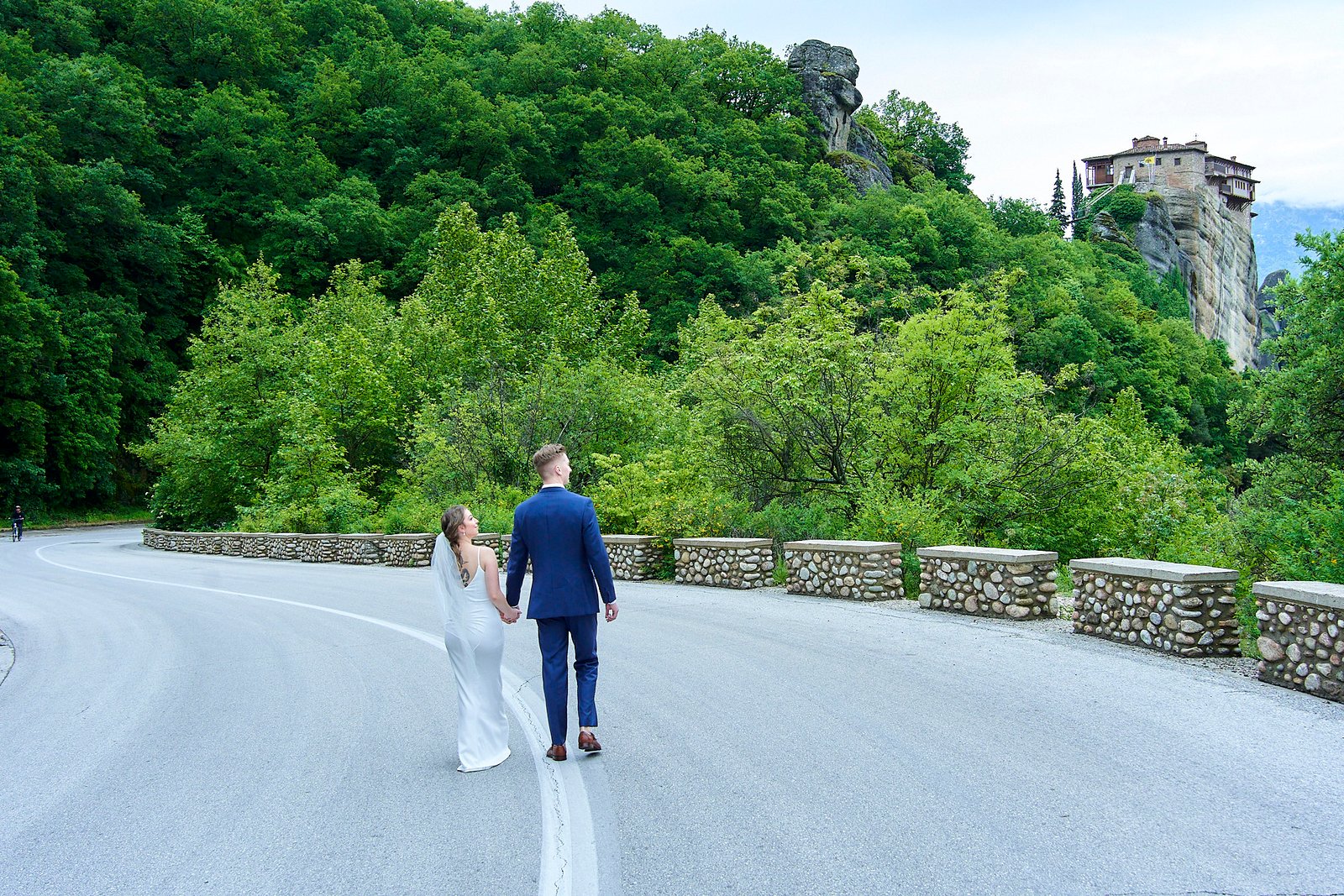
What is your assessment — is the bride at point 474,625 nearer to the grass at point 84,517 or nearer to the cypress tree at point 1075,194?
the grass at point 84,517

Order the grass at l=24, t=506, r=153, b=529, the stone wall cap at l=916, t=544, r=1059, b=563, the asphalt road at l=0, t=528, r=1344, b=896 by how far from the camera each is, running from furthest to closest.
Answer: the grass at l=24, t=506, r=153, b=529 → the stone wall cap at l=916, t=544, r=1059, b=563 → the asphalt road at l=0, t=528, r=1344, b=896

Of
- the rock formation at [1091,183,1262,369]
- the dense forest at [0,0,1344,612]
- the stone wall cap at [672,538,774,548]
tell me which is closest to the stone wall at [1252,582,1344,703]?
the dense forest at [0,0,1344,612]

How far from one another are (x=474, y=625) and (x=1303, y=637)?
19.7 ft

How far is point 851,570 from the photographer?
12500 mm

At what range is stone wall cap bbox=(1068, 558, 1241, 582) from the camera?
302 inches

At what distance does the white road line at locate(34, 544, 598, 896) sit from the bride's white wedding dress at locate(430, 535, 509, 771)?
1.06 ft

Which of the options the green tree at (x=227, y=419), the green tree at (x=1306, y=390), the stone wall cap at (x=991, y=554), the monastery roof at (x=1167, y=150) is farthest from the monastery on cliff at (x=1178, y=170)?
the stone wall cap at (x=991, y=554)

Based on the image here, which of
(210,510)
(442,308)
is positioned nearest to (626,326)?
(442,308)

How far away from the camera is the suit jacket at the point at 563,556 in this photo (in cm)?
513

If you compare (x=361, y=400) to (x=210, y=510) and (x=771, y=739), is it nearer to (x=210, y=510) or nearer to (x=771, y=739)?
(x=210, y=510)

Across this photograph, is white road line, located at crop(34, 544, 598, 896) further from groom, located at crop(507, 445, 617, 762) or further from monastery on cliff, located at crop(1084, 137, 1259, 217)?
monastery on cliff, located at crop(1084, 137, 1259, 217)

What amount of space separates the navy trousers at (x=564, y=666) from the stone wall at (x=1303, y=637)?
5.16 metres

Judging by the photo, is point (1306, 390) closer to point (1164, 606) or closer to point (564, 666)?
point (1164, 606)

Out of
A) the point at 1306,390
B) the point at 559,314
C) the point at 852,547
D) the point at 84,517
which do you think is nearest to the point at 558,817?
the point at 852,547
